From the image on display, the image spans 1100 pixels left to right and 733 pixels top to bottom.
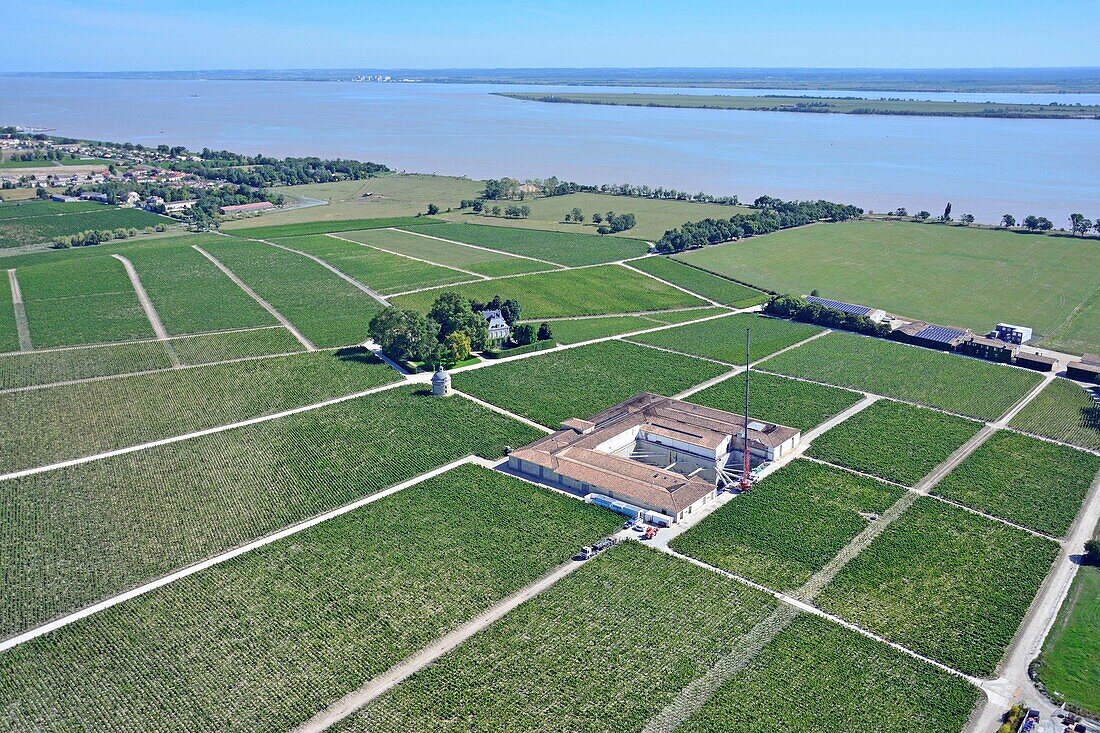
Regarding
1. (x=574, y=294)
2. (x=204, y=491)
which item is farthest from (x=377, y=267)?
(x=204, y=491)

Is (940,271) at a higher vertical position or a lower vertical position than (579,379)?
higher

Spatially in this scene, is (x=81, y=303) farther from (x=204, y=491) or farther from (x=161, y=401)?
(x=204, y=491)

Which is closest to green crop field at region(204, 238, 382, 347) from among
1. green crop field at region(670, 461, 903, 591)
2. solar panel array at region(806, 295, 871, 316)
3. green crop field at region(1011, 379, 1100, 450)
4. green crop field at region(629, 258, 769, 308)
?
green crop field at region(629, 258, 769, 308)

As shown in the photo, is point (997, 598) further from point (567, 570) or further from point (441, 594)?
point (441, 594)

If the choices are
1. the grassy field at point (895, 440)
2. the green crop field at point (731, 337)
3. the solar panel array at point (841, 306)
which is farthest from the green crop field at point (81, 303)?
the solar panel array at point (841, 306)

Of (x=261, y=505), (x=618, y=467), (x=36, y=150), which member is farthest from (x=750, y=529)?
(x=36, y=150)
